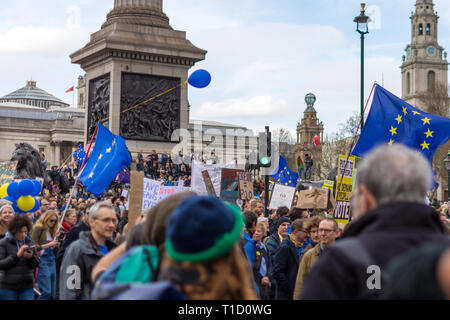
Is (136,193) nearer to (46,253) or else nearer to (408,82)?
(46,253)

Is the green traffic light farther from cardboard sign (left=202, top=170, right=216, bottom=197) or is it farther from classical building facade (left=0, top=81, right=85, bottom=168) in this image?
classical building facade (left=0, top=81, right=85, bottom=168)

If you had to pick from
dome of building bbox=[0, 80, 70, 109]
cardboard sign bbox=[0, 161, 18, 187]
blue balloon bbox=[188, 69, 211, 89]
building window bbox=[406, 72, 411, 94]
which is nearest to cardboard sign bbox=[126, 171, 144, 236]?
cardboard sign bbox=[0, 161, 18, 187]

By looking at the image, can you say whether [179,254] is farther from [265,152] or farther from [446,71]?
[446,71]

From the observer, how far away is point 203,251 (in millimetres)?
3176

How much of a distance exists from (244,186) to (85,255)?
11.3 meters

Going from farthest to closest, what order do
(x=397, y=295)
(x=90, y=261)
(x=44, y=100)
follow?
(x=44, y=100) < (x=90, y=261) < (x=397, y=295)

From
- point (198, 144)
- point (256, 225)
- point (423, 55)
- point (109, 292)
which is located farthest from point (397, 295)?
point (423, 55)

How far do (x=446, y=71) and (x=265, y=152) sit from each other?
129030mm

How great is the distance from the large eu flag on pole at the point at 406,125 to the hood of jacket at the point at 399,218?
32.7 feet

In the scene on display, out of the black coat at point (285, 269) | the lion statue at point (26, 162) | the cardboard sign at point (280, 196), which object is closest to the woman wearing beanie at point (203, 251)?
the black coat at point (285, 269)

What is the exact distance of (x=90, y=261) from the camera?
22.1ft

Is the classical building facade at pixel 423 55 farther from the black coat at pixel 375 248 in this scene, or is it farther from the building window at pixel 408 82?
the black coat at pixel 375 248

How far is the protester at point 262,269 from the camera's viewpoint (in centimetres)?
903

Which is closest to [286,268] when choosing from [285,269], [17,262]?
[285,269]
